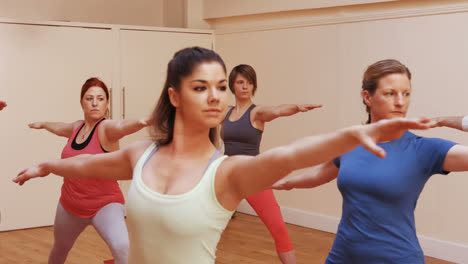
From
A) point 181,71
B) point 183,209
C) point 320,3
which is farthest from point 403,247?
point 320,3

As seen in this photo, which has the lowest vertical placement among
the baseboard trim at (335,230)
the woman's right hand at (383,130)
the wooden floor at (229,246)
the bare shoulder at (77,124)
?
the wooden floor at (229,246)

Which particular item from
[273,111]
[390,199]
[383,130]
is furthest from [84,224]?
[383,130]

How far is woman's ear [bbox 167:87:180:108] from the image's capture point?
1883mm

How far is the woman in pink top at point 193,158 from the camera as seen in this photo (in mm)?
1655

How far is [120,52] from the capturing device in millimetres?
6465

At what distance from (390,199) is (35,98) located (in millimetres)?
4622

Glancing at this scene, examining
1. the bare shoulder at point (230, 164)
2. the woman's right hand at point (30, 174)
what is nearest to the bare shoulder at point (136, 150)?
the bare shoulder at point (230, 164)

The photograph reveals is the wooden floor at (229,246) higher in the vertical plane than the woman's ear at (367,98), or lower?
lower

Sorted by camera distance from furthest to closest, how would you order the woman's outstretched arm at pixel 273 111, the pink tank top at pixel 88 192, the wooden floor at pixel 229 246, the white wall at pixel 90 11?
1. the white wall at pixel 90 11
2. the wooden floor at pixel 229 246
3. the woman's outstretched arm at pixel 273 111
4. the pink tank top at pixel 88 192

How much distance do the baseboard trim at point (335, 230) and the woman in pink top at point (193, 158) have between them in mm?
3504

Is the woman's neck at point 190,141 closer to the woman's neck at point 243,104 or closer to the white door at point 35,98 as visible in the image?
the woman's neck at point 243,104

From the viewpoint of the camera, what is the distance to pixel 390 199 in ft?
7.14

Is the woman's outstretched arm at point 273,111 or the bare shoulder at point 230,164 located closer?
the bare shoulder at point 230,164

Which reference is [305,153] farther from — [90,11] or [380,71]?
[90,11]
